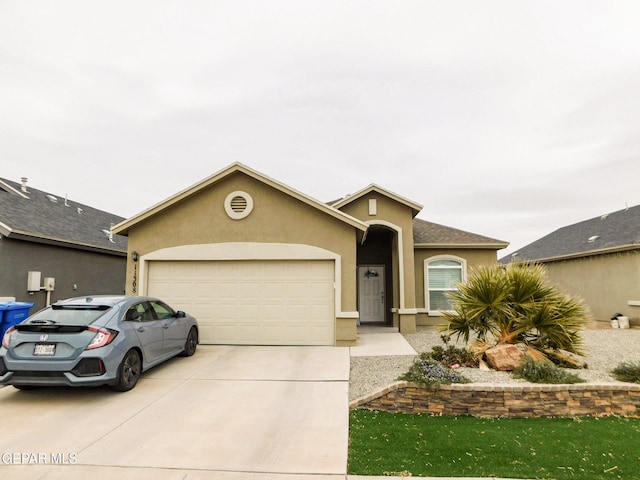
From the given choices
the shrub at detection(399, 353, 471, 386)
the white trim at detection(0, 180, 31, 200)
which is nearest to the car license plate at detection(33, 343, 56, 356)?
the shrub at detection(399, 353, 471, 386)

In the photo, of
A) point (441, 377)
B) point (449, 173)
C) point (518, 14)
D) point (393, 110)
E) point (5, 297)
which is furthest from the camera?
point (449, 173)

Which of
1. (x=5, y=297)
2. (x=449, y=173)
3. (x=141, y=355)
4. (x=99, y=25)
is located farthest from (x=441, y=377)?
Result: (x=449, y=173)

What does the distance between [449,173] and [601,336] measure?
14459 millimetres

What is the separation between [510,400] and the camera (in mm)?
5707

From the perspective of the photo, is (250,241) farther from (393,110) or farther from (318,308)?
(393,110)

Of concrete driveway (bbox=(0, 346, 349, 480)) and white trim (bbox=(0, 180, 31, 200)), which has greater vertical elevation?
white trim (bbox=(0, 180, 31, 200))

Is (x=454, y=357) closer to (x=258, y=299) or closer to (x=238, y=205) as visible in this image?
(x=258, y=299)

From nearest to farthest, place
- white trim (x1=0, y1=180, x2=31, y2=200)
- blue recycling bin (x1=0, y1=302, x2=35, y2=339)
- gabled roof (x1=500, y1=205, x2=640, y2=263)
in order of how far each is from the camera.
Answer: blue recycling bin (x1=0, y1=302, x2=35, y2=339), white trim (x1=0, y1=180, x2=31, y2=200), gabled roof (x1=500, y1=205, x2=640, y2=263)

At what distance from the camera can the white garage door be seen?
9766 millimetres

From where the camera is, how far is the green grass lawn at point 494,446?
385 centimetres

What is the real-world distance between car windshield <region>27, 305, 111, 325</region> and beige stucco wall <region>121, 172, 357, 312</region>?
3.87 m

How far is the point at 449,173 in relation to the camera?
23766mm

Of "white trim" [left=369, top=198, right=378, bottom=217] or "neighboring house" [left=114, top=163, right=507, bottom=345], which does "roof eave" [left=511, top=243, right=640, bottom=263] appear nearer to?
"white trim" [left=369, top=198, right=378, bottom=217]

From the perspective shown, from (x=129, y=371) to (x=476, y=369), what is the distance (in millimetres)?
6331
